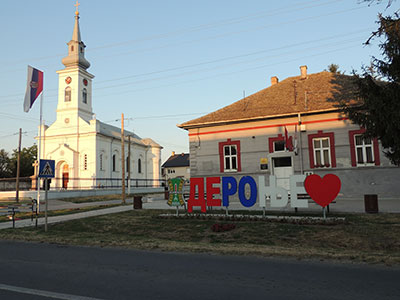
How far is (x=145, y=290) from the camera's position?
227 inches

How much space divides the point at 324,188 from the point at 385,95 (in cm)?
419

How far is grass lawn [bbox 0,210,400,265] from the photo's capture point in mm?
9247

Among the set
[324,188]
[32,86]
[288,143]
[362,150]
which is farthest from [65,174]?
[324,188]

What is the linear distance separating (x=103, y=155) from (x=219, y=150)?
33.5m

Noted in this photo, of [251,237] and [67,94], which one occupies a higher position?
[67,94]

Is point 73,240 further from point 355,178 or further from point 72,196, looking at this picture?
point 72,196

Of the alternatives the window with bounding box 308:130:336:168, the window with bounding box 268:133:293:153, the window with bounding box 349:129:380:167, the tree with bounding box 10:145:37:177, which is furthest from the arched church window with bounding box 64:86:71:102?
the window with bounding box 349:129:380:167

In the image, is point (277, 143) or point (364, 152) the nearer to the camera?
point (364, 152)

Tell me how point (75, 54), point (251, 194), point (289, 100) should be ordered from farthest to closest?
point (75, 54)
point (289, 100)
point (251, 194)

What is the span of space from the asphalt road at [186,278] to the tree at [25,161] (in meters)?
64.5

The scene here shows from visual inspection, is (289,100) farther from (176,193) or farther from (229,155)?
(176,193)

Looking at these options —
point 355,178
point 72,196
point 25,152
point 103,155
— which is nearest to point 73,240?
point 355,178

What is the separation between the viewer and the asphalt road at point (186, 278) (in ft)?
18.1

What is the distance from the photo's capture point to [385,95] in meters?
12.2
